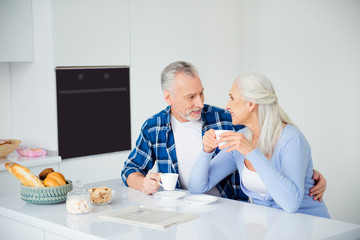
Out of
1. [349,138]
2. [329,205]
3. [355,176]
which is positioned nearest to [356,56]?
[349,138]

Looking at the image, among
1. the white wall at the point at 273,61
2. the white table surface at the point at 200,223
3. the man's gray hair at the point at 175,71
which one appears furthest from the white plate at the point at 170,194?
the white wall at the point at 273,61

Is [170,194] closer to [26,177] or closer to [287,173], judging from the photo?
[287,173]

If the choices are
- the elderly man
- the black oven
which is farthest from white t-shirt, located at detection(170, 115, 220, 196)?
the black oven

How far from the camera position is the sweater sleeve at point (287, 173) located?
2109 mm

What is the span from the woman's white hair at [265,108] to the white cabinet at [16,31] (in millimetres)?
1809

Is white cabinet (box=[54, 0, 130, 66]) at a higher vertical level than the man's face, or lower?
higher

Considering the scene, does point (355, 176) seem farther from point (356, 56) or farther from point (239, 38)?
point (239, 38)

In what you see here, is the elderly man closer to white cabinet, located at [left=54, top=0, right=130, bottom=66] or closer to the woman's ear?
the woman's ear

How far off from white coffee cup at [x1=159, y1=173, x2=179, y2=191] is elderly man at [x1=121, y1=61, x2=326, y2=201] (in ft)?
1.06

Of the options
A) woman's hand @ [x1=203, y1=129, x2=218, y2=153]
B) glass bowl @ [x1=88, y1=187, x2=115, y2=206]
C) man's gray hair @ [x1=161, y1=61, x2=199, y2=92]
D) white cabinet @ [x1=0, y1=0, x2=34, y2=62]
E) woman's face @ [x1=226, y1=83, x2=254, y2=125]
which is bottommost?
glass bowl @ [x1=88, y1=187, x2=115, y2=206]

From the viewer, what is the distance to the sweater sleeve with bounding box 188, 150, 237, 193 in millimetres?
2500

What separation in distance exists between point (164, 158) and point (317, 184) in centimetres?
86

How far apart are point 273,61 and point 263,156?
3107 millimetres

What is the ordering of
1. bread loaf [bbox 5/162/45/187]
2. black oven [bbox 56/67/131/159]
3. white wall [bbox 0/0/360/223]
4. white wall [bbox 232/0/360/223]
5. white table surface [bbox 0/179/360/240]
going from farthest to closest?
white wall [bbox 232/0/360/223], white wall [bbox 0/0/360/223], black oven [bbox 56/67/131/159], bread loaf [bbox 5/162/45/187], white table surface [bbox 0/179/360/240]
